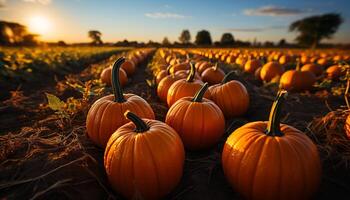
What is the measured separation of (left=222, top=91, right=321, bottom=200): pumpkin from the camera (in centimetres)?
201

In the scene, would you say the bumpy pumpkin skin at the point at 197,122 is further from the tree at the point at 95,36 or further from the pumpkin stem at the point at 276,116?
the tree at the point at 95,36

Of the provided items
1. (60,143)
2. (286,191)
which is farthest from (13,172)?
(286,191)

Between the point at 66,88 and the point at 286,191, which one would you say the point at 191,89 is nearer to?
the point at 286,191

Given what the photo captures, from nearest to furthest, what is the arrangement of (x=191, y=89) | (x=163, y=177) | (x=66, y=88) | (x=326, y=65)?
1. (x=163, y=177)
2. (x=191, y=89)
3. (x=66, y=88)
4. (x=326, y=65)

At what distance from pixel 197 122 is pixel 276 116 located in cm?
106

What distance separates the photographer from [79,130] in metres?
3.39

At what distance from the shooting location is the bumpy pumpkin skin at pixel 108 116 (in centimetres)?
284

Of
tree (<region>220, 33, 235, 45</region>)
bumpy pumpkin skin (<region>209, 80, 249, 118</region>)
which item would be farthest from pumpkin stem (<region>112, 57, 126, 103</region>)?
tree (<region>220, 33, 235, 45</region>)

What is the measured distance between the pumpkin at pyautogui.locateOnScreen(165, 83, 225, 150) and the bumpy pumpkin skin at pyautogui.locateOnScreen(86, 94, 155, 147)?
40 centimetres

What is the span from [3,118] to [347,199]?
5.73 metres

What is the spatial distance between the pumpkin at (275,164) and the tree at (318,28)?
3096 inches

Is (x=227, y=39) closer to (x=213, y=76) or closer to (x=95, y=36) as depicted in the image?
(x=95, y=36)

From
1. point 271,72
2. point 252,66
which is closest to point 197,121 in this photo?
point 271,72

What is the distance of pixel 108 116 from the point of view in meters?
2.84
